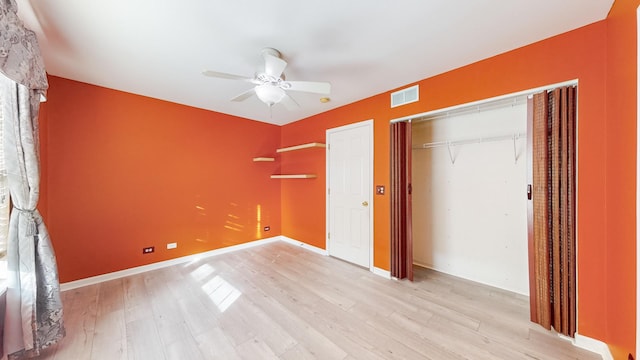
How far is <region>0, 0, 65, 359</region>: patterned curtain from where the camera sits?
5.10 ft

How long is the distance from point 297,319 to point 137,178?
2894 mm

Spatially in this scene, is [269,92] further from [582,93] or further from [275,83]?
[582,93]

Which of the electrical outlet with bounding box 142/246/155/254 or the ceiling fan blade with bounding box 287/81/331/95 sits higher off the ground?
the ceiling fan blade with bounding box 287/81/331/95

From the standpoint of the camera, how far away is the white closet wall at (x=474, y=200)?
2520mm

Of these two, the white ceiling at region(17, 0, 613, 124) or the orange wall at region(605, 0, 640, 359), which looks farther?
the white ceiling at region(17, 0, 613, 124)

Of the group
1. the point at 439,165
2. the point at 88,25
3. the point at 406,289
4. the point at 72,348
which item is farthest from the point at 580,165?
the point at 72,348

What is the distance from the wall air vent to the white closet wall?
58 cm

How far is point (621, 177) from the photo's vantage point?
1445 mm

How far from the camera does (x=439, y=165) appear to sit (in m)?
3.09

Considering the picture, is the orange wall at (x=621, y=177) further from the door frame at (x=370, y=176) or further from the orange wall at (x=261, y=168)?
the door frame at (x=370, y=176)

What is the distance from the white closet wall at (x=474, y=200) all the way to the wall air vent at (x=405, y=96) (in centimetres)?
58

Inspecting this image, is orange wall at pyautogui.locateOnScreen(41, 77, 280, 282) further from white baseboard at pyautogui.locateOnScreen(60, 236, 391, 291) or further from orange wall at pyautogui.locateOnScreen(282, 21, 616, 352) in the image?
orange wall at pyautogui.locateOnScreen(282, 21, 616, 352)

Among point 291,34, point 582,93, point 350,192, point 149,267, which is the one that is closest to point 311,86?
point 291,34

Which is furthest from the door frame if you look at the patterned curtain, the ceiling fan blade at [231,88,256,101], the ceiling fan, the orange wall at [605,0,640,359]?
the patterned curtain
